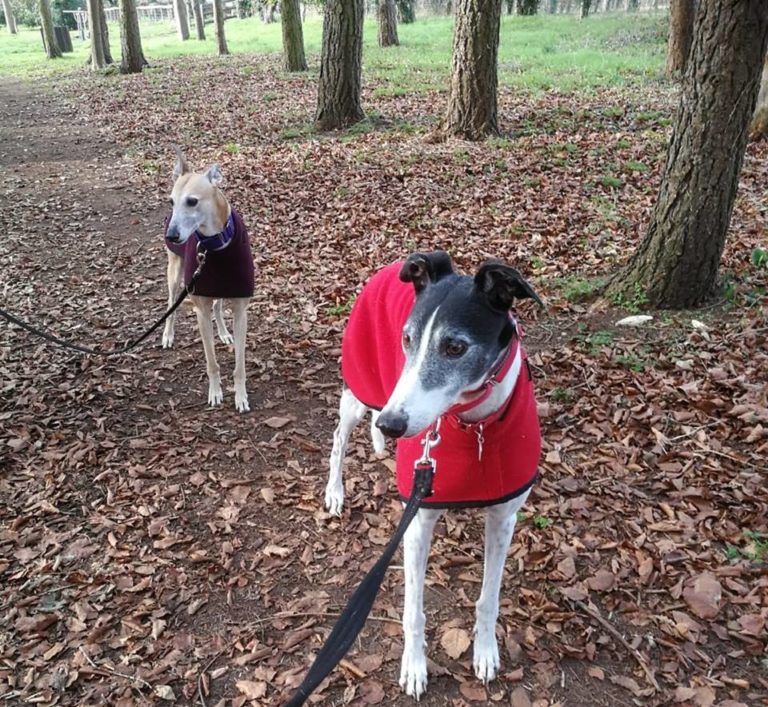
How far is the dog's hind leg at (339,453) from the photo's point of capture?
13.9 feet

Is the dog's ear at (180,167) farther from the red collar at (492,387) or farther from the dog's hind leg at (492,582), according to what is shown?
the dog's hind leg at (492,582)

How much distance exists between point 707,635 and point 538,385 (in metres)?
2.42

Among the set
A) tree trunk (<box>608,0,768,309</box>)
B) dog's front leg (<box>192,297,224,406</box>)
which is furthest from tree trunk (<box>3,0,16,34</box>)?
tree trunk (<box>608,0,768,309</box>)

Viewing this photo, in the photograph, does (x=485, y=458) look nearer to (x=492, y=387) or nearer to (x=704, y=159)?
(x=492, y=387)

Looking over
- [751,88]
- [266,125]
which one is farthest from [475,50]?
[751,88]

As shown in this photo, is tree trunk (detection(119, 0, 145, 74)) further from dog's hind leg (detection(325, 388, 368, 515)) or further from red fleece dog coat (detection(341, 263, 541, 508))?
red fleece dog coat (detection(341, 263, 541, 508))

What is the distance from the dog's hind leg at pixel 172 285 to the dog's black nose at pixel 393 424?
4.42 m

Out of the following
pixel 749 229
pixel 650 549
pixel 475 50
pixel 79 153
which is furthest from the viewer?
pixel 79 153

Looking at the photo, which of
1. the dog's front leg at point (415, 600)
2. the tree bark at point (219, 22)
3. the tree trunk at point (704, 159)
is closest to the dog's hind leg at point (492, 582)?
the dog's front leg at point (415, 600)

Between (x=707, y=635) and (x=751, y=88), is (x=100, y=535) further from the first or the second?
(x=751, y=88)

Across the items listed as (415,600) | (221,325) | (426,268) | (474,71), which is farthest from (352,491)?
(474,71)

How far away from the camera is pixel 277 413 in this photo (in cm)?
557

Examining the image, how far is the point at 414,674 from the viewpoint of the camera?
3215 mm

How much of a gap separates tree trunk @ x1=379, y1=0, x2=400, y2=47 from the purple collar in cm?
2487
